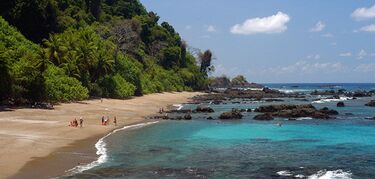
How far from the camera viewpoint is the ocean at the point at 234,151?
23.2m

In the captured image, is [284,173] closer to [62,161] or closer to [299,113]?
[62,161]

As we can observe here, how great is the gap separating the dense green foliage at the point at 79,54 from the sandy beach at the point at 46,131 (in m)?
3.81

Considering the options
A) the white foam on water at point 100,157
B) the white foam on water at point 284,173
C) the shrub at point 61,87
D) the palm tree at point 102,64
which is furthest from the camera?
the palm tree at point 102,64

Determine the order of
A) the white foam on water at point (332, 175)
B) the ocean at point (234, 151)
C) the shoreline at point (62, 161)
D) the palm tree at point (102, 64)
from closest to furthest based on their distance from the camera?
1. the shoreline at point (62, 161)
2. the white foam on water at point (332, 175)
3. the ocean at point (234, 151)
4. the palm tree at point (102, 64)

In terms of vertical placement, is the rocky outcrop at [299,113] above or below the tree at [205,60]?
below

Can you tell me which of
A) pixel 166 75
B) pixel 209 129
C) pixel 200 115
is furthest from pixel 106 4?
pixel 209 129

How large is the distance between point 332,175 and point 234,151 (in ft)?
29.3

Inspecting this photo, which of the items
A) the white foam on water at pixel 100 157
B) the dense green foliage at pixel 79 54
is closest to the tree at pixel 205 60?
the dense green foliage at pixel 79 54

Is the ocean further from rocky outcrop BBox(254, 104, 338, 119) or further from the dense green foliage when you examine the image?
the dense green foliage

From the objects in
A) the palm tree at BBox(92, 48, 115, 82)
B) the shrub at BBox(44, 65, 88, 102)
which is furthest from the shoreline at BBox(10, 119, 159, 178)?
the palm tree at BBox(92, 48, 115, 82)

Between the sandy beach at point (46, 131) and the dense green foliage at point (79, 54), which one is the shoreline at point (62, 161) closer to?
the sandy beach at point (46, 131)

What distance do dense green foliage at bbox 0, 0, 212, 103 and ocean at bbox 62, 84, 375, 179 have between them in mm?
13879

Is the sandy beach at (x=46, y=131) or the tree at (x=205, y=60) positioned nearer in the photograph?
the sandy beach at (x=46, y=131)

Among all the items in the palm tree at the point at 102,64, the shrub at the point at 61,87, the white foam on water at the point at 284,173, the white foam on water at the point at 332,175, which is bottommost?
→ the white foam on water at the point at 332,175
